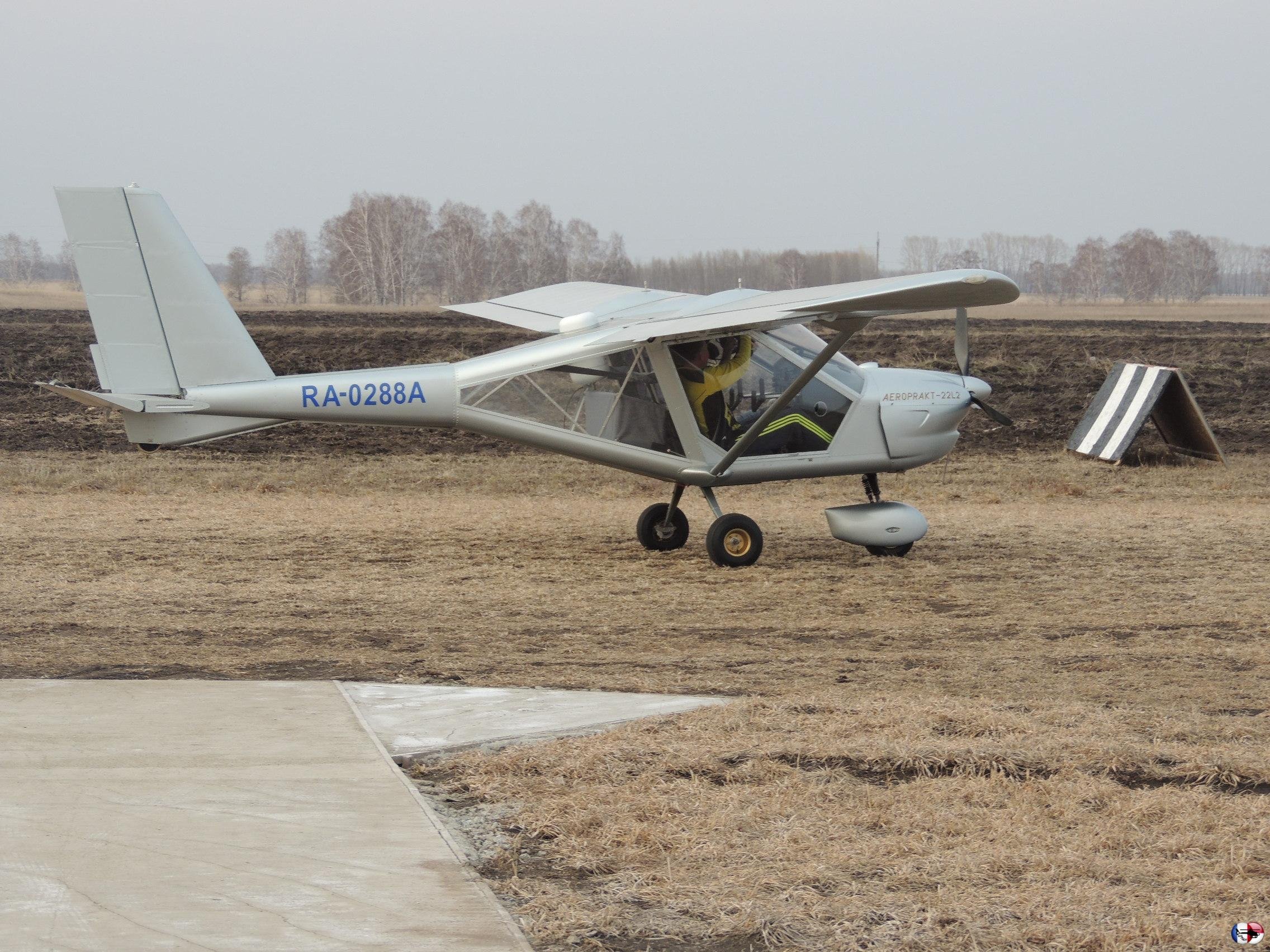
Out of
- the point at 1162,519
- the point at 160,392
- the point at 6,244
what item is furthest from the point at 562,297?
the point at 6,244

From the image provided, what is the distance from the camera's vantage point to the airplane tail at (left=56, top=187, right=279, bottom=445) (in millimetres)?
10781

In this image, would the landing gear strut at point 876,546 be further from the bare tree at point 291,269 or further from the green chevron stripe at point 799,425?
the bare tree at point 291,269

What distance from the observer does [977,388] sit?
1295 centimetres

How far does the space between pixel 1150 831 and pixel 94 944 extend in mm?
3687

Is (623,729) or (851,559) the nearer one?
(623,729)

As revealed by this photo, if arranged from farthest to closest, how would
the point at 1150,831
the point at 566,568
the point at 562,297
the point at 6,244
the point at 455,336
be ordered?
the point at 6,244 → the point at 455,336 → the point at 562,297 → the point at 566,568 → the point at 1150,831

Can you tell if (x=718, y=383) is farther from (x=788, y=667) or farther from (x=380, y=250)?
(x=380, y=250)

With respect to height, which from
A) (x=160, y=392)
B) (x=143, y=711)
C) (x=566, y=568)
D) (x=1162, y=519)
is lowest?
(x=1162, y=519)

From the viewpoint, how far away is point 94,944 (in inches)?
150

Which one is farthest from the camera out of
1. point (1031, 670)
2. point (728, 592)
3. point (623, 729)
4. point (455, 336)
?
point (455, 336)

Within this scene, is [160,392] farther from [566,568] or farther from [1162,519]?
[1162,519]

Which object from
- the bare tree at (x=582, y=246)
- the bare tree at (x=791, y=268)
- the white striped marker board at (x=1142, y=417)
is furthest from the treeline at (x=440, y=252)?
the white striped marker board at (x=1142, y=417)

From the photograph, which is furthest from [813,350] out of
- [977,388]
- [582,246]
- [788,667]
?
[582,246]

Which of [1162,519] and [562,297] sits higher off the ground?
[562,297]
